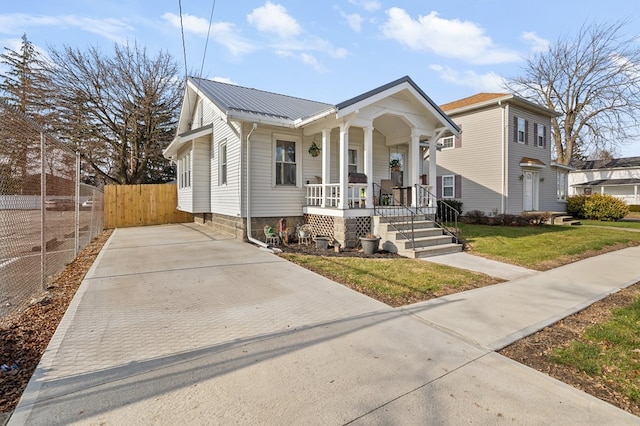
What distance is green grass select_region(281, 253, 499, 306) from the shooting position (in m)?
4.96

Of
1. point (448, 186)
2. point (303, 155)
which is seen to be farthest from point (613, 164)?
point (303, 155)

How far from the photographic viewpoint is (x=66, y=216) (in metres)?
6.50

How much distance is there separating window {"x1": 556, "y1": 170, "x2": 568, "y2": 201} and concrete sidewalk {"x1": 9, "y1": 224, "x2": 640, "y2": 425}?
1941 cm

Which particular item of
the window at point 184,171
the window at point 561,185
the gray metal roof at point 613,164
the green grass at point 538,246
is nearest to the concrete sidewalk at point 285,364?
the green grass at point 538,246

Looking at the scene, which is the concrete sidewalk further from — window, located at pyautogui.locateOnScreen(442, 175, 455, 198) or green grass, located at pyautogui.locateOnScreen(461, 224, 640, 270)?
window, located at pyautogui.locateOnScreen(442, 175, 455, 198)

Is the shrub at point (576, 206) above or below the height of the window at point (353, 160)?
below

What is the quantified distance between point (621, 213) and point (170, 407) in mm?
24824

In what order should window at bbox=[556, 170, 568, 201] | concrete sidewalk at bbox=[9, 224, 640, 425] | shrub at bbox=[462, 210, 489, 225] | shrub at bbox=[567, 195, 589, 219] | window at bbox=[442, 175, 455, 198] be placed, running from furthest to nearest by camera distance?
window at bbox=[556, 170, 568, 201] < shrub at bbox=[567, 195, 589, 219] < window at bbox=[442, 175, 455, 198] < shrub at bbox=[462, 210, 489, 225] < concrete sidewalk at bbox=[9, 224, 640, 425]

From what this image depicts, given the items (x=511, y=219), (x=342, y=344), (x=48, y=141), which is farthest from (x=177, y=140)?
(x=511, y=219)

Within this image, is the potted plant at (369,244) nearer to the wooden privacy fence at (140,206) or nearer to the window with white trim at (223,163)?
the window with white trim at (223,163)

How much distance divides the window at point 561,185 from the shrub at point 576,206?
66cm

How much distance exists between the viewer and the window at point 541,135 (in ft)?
61.7

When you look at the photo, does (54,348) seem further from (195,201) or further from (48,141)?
(195,201)

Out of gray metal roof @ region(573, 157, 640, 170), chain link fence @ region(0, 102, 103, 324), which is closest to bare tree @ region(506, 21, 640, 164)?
gray metal roof @ region(573, 157, 640, 170)
